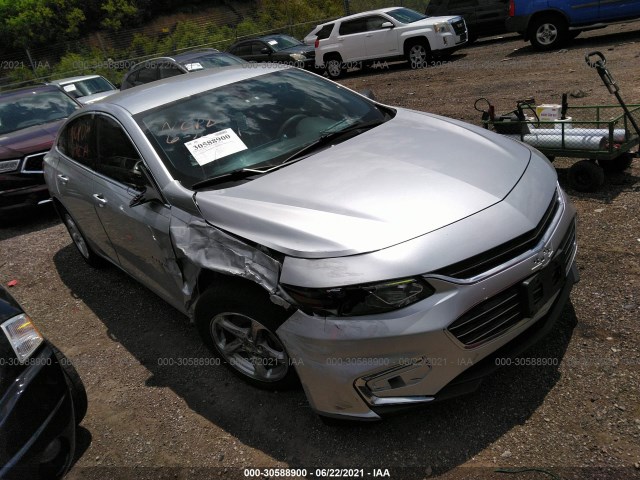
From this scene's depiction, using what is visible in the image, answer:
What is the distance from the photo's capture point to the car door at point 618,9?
10445 mm

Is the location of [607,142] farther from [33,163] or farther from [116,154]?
[33,163]

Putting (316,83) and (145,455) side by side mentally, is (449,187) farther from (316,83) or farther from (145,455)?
(145,455)

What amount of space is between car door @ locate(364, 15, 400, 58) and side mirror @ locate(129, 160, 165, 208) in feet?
38.0

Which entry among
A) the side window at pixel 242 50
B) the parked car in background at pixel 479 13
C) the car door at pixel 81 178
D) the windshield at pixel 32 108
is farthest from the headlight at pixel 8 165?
the parked car in background at pixel 479 13

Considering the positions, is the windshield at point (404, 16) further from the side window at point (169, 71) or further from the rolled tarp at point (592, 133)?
the rolled tarp at point (592, 133)

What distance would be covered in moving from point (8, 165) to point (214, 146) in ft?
14.8

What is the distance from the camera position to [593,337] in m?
3.00

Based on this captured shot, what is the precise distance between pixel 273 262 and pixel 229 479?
1.11 meters

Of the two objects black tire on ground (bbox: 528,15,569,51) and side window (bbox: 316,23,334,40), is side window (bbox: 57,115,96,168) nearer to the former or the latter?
black tire on ground (bbox: 528,15,569,51)

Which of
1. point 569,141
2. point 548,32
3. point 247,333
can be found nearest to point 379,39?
point 548,32

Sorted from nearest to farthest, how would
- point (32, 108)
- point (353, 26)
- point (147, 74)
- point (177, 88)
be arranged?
point (177, 88), point (32, 108), point (147, 74), point (353, 26)

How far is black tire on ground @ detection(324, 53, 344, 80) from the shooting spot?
14.7m

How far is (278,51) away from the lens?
1530cm

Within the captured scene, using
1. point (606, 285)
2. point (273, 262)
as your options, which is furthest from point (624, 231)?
point (273, 262)
